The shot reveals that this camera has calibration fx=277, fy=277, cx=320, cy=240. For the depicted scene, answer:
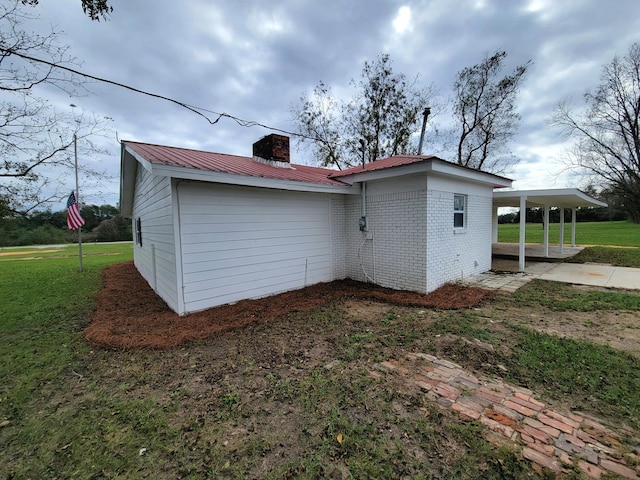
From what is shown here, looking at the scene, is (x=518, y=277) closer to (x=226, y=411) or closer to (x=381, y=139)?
(x=226, y=411)

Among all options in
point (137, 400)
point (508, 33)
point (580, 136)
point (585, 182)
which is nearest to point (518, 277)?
point (508, 33)

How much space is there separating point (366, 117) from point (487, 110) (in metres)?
8.06

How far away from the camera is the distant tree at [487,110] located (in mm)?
17688

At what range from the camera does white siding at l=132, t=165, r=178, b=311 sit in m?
5.20

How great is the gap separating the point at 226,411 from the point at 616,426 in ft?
10.7

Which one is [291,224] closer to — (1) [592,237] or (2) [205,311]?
(2) [205,311]

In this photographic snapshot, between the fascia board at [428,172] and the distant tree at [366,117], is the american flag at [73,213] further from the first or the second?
the distant tree at [366,117]

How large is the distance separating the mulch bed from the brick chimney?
3837mm

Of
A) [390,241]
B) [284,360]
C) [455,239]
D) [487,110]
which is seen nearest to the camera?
[284,360]

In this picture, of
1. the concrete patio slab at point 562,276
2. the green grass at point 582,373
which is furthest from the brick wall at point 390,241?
the green grass at point 582,373

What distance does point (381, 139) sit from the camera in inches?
774

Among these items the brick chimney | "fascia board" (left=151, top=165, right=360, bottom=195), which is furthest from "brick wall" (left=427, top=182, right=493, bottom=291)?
the brick chimney

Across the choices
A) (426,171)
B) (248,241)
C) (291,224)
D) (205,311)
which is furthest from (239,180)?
(426,171)

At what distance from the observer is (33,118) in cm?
621
